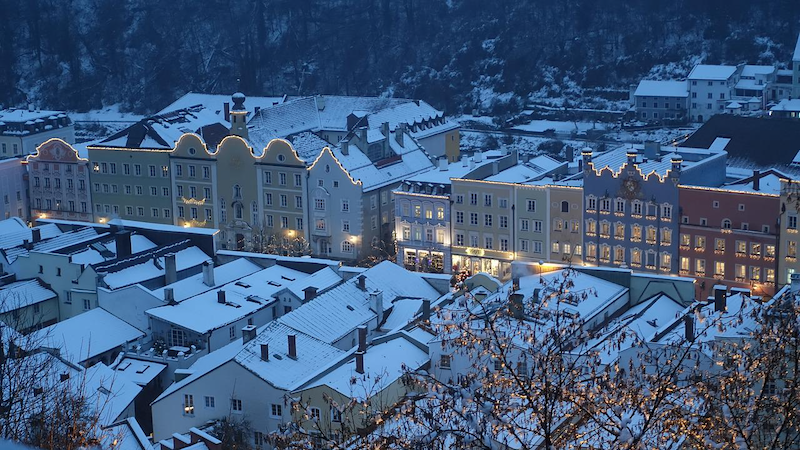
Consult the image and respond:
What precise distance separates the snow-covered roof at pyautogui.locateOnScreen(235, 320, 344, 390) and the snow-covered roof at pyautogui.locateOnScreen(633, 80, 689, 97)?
199ft

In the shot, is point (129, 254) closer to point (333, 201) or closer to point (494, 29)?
point (333, 201)

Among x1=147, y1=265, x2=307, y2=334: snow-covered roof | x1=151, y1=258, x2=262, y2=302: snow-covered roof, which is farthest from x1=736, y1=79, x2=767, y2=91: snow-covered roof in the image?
x1=147, y1=265, x2=307, y2=334: snow-covered roof

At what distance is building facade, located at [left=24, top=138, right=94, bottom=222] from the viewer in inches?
2749

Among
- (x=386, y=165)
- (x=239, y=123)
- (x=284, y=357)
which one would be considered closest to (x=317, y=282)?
(x=284, y=357)

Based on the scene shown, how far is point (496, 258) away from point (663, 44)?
177 ft

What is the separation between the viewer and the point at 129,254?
170 ft

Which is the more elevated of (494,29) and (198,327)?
(494,29)

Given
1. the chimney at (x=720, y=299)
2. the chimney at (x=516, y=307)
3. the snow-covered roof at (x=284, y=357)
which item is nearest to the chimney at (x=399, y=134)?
the snow-covered roof at (x=284, y=357)

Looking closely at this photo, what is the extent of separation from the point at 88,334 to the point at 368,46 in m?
82.7

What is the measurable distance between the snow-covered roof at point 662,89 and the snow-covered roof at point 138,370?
200ft

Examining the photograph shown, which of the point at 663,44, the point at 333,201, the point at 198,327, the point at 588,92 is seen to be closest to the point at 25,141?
the point at 333,201

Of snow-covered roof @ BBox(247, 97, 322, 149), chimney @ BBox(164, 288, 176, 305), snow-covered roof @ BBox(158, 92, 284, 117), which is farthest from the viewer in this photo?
snow-covered roof @ BBox(158, 92, 284, 117)

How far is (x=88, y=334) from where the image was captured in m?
42.9

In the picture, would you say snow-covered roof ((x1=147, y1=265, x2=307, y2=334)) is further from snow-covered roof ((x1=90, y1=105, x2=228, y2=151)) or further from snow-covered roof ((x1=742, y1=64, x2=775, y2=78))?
snow-covered roof ((x1=742, y1=64, x2=775, y2=78))
